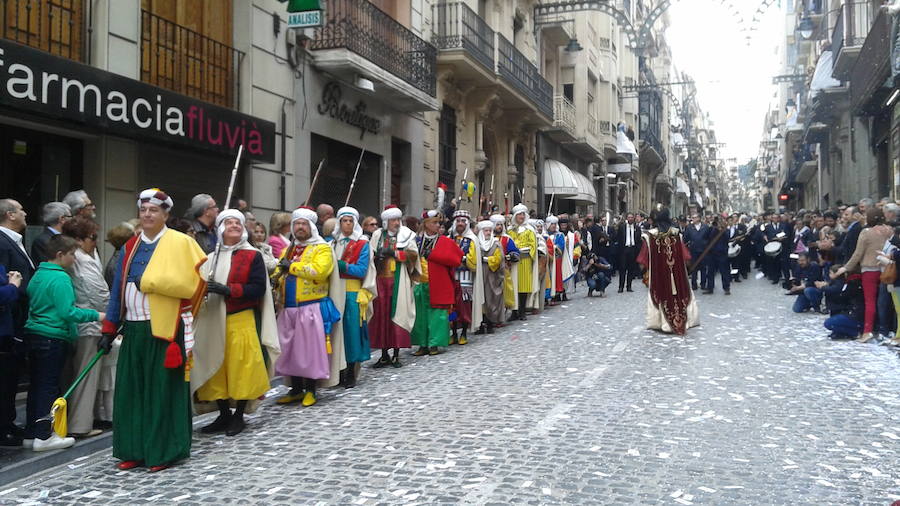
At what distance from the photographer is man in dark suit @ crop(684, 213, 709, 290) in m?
18.4

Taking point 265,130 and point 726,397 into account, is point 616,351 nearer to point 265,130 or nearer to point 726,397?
point 726,397

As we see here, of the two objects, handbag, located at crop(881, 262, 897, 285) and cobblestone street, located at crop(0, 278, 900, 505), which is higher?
handbag, located at crop(881, 262, 897, 285)

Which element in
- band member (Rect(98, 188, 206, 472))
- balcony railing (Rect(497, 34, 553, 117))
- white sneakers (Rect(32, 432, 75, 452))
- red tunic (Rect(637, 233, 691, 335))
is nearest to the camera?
band member (Rect(98, 188, 206, 472))

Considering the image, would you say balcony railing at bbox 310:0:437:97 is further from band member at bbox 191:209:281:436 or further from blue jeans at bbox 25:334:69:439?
blue jeans at bbox 25:334:69:439

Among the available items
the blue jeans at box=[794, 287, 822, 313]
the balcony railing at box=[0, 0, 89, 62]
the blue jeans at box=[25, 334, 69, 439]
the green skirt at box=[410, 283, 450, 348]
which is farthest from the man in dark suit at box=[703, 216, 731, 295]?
the blue jeans at box=[25, 334, 69, 439]

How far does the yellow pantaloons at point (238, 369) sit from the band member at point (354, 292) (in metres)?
1.71

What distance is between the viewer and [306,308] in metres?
7.20

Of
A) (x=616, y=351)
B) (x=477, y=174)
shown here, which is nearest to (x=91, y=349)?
(x=616, y=351)

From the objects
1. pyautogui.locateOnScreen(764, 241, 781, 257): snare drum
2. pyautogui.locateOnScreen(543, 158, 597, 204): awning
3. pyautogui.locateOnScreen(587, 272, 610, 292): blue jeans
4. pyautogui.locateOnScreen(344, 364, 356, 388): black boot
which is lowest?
pyautogui.locateOnScreen(344, 364, 356, 388): black boot

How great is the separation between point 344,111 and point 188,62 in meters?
4.33

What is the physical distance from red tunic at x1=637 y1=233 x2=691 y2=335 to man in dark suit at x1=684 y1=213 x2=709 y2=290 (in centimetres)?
635

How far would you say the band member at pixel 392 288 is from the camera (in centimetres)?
921

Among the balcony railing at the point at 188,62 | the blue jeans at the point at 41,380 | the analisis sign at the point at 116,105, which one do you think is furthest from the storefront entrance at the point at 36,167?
the blue jeans at the point at 41,380

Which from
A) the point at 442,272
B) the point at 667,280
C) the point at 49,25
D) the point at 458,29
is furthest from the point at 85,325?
the point at 458,29
